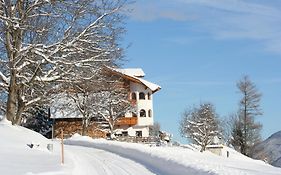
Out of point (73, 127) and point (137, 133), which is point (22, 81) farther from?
point (137, 133)

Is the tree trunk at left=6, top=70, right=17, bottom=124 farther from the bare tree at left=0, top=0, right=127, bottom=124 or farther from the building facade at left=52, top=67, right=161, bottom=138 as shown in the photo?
the building facade at left=52, top=67, right=161, bottom=138

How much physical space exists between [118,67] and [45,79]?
403cm

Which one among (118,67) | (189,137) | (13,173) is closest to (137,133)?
(189,137)

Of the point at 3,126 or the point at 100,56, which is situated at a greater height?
the point at 100,56

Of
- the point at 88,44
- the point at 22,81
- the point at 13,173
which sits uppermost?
the point at 88,44

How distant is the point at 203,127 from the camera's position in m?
76.9

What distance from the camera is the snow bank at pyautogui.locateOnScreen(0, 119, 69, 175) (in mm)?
13957

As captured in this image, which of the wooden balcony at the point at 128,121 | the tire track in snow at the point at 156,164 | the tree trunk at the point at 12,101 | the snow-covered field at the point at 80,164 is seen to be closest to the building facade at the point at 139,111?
the wooden balcony at the point at 128,121

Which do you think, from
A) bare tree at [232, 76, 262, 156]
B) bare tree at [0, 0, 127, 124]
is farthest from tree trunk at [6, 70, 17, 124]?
bare tree at [232, 76, 262, 156]

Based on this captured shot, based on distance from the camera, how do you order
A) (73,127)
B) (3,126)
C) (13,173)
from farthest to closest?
(73,127), (3,126), (13,173)

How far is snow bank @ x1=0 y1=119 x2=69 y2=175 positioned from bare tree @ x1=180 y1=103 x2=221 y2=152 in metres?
51.3

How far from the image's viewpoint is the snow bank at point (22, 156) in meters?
14.0

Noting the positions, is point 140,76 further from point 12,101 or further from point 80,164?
→ point 80,164

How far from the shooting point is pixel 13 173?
12.8 metres
